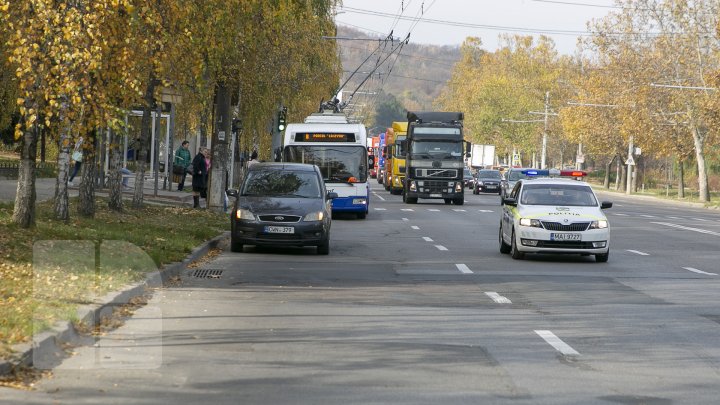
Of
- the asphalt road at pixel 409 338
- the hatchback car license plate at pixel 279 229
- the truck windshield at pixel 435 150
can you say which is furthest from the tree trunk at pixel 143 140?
the truck windshield at pixel 435 150

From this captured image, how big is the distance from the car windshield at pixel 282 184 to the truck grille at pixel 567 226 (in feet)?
14.6

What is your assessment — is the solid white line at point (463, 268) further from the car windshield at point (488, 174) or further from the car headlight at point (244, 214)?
the car windshield at point (488, 174)

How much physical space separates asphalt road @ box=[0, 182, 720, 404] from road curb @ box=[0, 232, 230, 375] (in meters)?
0.20

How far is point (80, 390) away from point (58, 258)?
807 centimetres

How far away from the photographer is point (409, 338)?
11.9 meters

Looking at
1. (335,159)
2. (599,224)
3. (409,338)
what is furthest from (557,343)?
(335,159)

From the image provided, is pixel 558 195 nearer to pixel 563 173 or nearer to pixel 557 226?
pixel 557 226

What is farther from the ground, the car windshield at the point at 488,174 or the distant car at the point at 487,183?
the car windshield at the point at 488,174

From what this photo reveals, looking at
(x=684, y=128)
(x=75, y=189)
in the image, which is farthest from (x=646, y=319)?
(x=684, y=128)

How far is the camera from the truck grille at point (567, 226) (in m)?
23.2

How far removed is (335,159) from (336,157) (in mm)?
67

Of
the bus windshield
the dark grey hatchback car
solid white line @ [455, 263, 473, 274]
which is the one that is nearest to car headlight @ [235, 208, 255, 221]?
the dark grey hatchback car

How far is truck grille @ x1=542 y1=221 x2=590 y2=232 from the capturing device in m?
23.2

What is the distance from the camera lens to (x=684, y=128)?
269 feet
